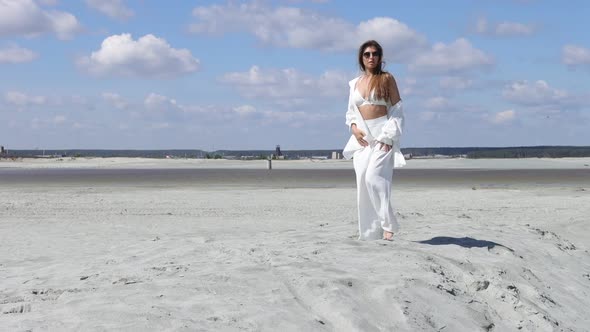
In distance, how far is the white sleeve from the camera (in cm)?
735

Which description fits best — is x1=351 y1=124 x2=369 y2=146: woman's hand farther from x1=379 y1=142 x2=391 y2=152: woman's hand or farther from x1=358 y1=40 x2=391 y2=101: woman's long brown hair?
x1=358 y1=40 x2=391 y2=101: woman's long brown hair

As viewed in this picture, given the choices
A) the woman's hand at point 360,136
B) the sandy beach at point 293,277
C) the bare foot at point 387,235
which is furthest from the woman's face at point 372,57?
the sandy beach at point 293,277

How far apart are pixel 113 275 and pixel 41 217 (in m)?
7.02

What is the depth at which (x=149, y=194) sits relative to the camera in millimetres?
18312

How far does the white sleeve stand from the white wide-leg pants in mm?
90

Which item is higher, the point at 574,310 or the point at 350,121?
the point at 350,121

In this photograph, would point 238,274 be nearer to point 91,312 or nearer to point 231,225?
point 91,312

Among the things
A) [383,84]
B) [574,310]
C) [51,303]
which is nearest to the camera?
[51,303]

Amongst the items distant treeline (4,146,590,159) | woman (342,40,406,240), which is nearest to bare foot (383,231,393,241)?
woman (342,40,406,240)

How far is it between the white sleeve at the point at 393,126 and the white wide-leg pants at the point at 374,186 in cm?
9

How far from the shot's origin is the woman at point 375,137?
24.4 ft

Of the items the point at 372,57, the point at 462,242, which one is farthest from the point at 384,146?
the point at 462,242

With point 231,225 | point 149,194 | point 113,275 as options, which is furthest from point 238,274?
point 149,194

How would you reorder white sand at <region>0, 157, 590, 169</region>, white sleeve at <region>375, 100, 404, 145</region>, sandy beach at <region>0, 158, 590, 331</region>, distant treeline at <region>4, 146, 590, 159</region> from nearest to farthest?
sandy beach at <region>0, 158, 590, 331</region>
white sleeve at <region>375, 100, 404, 145</region>
white sand at <region>0, 157, 590, 169</region>
distant treeline at <region>4, 146, 590, 159</region>
